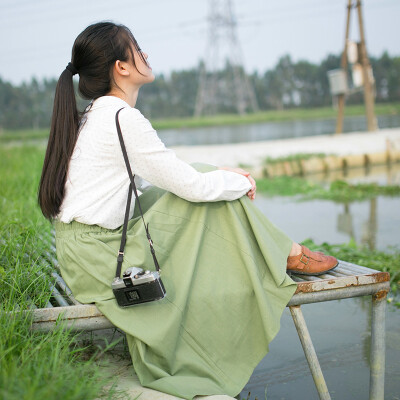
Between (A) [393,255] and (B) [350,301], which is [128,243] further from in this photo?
(A) [393,255]

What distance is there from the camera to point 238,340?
1.85 meters

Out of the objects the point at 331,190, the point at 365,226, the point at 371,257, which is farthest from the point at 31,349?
the point at 331,190

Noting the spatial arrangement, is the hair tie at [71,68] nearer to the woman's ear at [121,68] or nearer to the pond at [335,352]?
the woman's ear at [121,68]

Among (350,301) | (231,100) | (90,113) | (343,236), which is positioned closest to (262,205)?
(343,236)

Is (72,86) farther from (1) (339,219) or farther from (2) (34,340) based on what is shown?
(1) (339,219)

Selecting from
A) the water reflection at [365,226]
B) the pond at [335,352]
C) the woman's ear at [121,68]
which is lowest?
the water reflection at [365,226]

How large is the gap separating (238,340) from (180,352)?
8.6 inches

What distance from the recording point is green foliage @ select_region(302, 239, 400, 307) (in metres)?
3.16

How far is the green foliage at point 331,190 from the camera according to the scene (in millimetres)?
5805

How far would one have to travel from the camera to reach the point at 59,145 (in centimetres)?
194

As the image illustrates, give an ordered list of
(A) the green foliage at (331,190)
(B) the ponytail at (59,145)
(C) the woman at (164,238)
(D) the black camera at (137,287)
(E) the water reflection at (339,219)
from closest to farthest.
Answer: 1. (D) the black camera at (137,287)
2. (C) the woman at (164,238)
3. (B) the ponytail at (59,145)
4. (E) the water reflection at (339,219)
5. (A) the green foliage at (331,190)

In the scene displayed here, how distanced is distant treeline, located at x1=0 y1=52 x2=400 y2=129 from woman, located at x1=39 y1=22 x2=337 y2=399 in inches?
1970

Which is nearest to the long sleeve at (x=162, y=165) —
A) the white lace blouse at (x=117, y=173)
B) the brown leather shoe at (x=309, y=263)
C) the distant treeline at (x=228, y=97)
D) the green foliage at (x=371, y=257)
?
the white lace blouse at (x=117, y=173)

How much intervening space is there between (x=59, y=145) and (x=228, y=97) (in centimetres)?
5808
